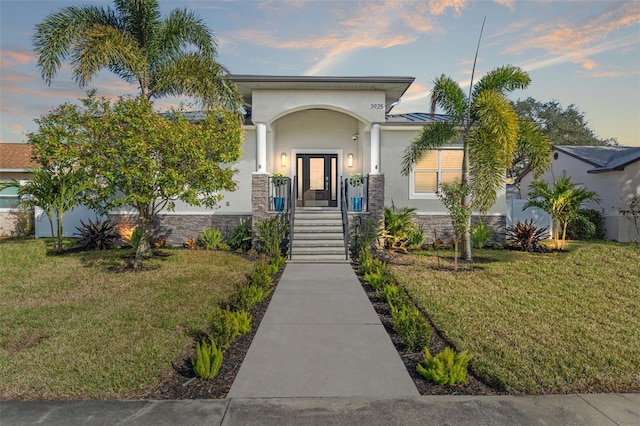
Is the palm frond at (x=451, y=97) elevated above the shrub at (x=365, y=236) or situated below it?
above

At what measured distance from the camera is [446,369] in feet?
11.8

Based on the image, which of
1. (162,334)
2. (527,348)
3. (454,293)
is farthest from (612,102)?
(162,334)

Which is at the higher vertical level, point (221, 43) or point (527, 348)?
point (221, 43)

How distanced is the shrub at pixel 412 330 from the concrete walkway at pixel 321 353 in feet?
0.68

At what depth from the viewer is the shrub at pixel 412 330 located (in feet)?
14.4

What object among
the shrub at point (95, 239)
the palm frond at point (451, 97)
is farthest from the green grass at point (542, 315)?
the shrub at point (95, 239)

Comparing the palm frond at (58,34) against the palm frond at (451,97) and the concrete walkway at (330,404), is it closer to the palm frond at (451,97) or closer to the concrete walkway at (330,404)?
the palm frond at (451,97)

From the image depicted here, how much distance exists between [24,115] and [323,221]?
9915mm

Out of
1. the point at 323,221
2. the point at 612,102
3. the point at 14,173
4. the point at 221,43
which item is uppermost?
the point at 221,43

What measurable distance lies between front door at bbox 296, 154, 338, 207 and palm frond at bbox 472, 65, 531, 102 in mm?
6078

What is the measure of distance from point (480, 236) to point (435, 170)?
2.88m

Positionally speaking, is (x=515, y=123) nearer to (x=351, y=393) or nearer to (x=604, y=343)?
(x=604, y=343)

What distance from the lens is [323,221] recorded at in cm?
1162

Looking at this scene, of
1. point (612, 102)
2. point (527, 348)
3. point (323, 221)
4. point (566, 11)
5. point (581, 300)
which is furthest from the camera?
point (612, 102)
